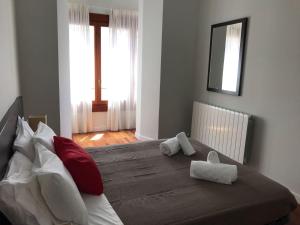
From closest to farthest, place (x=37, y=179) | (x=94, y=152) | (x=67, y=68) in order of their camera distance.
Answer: (x=37, y=179) → (x=94, y=152) → (x=67, y=68)

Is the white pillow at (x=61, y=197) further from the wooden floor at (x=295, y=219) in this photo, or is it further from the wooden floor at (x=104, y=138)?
the wooden floor at (x=104, y=138)

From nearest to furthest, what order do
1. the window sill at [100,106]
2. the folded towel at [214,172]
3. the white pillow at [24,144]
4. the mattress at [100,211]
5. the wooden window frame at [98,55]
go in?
the mattress at [100,211], the white pillow at [24,144], the folded towel at [214,172], the wooden window frame at [98,55], the window sill at [100,106]

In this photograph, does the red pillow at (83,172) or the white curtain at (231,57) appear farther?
the white curtain at (231,57)

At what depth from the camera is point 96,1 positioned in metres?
4.49

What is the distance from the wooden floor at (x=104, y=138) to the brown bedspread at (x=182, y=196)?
226 cm

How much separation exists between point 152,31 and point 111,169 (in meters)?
2.63

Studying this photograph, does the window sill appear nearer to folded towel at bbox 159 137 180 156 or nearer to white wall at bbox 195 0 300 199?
white wall at bbox 195 0 300 199

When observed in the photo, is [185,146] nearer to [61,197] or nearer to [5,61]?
[61,197]

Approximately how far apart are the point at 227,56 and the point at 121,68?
2194 millimetres

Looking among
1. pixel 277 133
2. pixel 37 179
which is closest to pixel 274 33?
pixel 277 133

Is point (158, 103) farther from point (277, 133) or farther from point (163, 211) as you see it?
point (163, 211)

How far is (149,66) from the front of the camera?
4.00 m

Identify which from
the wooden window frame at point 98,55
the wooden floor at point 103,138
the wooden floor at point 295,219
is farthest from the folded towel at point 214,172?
the wooden window frame at point 98,55

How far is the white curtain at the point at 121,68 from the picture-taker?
4.63 m
